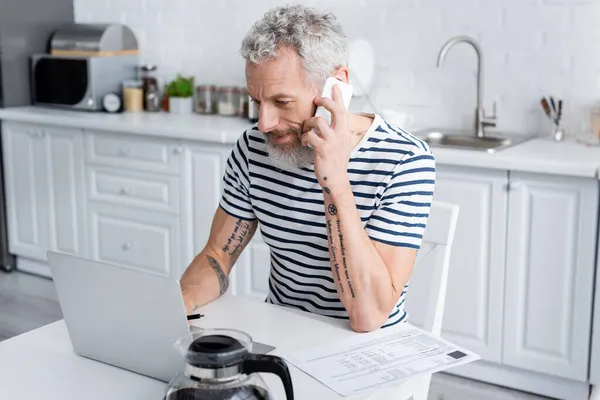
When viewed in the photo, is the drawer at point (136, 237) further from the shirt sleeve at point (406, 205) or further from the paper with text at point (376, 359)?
the paper with text at point (376, 359)

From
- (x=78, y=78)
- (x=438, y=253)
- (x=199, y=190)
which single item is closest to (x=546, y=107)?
(x=199, y=190)

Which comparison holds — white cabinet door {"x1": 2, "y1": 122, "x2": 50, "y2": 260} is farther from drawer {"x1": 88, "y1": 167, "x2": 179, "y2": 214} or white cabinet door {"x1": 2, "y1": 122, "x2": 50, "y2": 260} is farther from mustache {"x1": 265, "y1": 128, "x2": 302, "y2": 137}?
mustache {"x1": 265, "y1": 128, "x2": 302, "y2": 137}

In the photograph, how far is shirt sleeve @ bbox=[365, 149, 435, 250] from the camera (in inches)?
63.1

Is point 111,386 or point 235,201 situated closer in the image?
point 111,386

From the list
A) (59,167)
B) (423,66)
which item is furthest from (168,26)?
(423,66)

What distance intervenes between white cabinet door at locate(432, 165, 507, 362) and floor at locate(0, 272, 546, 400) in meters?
0.13

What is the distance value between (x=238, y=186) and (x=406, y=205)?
44cm

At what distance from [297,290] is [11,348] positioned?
2.04 feet

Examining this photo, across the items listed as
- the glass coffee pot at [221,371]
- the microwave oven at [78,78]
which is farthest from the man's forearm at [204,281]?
the microwave oven at [78,78]

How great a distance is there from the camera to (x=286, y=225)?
1.78 m

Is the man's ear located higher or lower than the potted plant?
A: higher

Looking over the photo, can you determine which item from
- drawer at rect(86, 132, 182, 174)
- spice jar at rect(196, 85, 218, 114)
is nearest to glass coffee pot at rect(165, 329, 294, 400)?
drawer at rect(86, 132, 182, 174)

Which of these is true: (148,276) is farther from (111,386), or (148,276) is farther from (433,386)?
(433,386)

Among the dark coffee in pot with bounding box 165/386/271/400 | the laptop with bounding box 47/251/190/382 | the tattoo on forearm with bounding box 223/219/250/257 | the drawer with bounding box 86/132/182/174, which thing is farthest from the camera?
the drawer with bounding box 86/132/182/174
